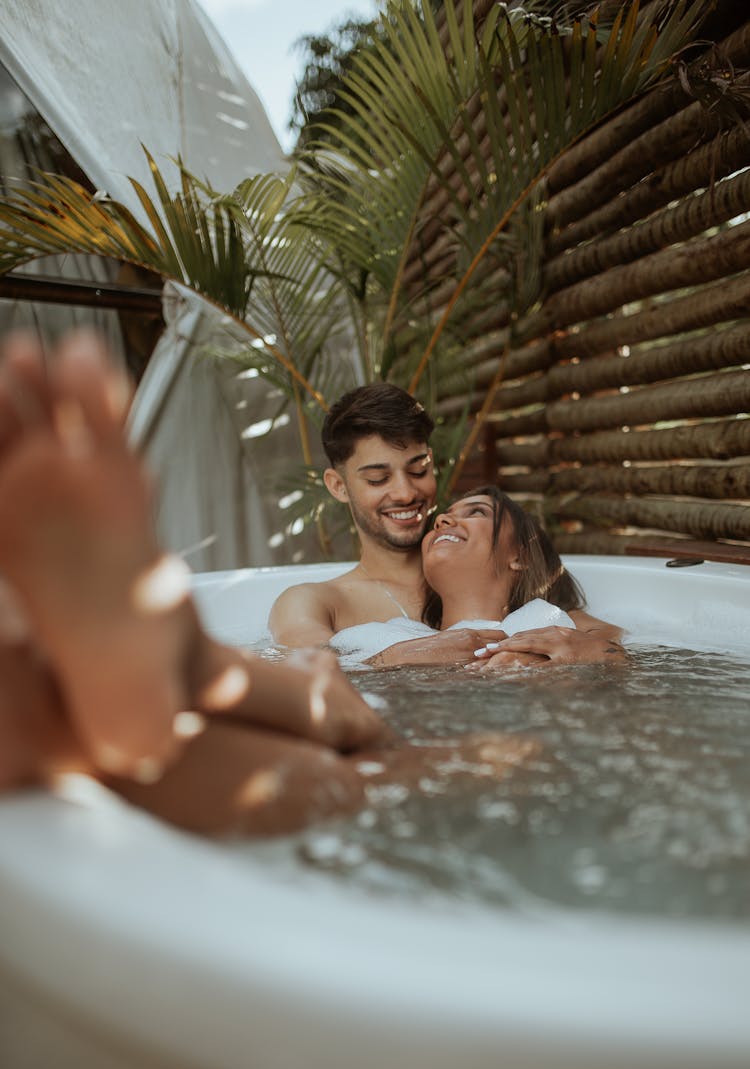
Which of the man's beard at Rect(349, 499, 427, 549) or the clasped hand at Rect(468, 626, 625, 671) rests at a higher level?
the man's beard at Rect(349, 499, 427, 549)

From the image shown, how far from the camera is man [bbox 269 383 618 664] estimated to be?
2180 mm

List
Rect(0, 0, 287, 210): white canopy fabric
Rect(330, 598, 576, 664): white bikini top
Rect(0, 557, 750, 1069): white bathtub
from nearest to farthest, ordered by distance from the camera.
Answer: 1. Rect(0, 557, 750, 1069): white bathtub
2. Rect(330, 598, 576, 664): white bikini top
3. Rect(0, 0, 287, 210): white canopy fabric

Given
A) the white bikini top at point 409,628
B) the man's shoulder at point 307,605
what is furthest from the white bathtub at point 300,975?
the man's shoulder at point 307,605

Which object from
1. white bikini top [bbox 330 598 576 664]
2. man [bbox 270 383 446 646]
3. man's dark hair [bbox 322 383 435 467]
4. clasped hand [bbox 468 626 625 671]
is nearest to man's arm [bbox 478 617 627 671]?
clasped hand [bbox 468 626 625 671]

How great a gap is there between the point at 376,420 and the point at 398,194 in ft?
3.62

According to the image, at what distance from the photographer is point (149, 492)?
2.23ft

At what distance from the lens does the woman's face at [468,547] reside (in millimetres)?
→ 2051

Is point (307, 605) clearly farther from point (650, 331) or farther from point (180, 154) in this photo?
point (180, 154)

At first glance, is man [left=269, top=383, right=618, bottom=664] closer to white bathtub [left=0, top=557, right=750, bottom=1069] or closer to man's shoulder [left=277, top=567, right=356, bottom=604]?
man's shoulder [left=277, top=567, right=356, bottom=604]

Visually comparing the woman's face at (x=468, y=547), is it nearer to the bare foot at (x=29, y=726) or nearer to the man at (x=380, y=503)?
the man at (x=380, y=503)

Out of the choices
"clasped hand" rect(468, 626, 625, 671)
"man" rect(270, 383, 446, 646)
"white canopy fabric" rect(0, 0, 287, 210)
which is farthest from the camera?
"white canopy fabric" rect(0, 0, 287, 210)

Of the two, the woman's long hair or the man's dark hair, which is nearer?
the woman's long hair

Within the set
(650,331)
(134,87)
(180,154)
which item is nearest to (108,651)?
(650,331)

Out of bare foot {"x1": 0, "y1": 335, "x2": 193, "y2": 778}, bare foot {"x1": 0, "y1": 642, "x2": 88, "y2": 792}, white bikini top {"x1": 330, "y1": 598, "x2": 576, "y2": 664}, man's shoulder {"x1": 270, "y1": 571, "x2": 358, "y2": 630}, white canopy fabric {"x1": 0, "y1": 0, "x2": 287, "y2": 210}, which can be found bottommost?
white bikini top {"x1": 330, "y1": 598, "x2": 576, "y2": 664}
